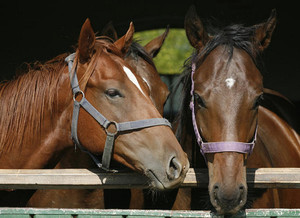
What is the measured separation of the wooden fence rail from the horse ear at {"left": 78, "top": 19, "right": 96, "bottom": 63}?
652mm

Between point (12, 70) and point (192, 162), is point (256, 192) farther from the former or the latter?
point (12, 70)

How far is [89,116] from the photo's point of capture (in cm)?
232

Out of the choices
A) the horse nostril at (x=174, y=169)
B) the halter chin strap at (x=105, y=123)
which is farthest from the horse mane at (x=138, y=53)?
the horse nostril at (x=174, y=169)

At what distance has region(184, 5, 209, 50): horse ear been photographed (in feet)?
8.87

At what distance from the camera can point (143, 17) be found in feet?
22.6

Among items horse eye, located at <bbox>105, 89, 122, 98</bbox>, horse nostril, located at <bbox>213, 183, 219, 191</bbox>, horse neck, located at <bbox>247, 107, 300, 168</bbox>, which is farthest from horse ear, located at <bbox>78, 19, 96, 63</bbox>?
horse neck, located at <bbox>247, 107, 300, 168</bbox>

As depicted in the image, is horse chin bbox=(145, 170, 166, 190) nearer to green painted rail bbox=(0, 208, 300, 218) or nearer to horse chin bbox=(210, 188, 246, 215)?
green painted rail bbox=(0, 208, 300, 218)

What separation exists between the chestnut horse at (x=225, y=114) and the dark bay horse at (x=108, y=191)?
221 mm

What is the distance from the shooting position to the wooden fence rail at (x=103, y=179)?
219cm

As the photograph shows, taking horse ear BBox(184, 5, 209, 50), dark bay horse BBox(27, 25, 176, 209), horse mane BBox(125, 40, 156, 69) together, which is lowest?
dark bay horse BBox(27, 25, 176, 209)

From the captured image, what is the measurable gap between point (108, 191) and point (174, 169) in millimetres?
1067

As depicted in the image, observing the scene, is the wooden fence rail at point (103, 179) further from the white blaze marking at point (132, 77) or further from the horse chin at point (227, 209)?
the white blaze marking at point (132, 77)

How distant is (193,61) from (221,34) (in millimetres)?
242

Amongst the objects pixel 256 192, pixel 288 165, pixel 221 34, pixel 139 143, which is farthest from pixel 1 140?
pixel 288 165
